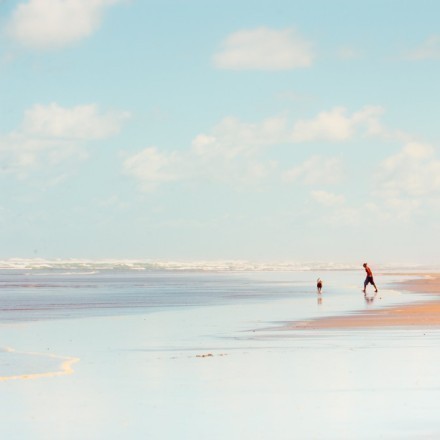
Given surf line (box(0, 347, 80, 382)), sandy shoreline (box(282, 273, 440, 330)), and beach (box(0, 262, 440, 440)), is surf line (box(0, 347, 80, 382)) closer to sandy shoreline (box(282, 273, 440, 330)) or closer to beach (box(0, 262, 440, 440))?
beach (box(0, 262, 440, 440))

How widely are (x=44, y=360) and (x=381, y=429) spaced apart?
30.0 feet

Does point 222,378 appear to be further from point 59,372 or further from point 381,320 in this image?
point 381,320

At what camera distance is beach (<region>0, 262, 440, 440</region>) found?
10.9m

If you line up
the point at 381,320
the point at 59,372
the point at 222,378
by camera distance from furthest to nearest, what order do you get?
1. the point at 381,320
2. the point at 59,372
3. the point at 222,378

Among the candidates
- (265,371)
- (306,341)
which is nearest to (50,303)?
(306,341)

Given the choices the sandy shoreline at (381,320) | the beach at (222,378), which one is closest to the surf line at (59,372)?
the beach at (222,378)

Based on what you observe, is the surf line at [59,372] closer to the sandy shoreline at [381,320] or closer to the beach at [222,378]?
the beach at [222,378]

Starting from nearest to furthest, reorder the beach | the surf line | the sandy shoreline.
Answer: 1. the beach
2. the surf line
3. the sandy shoreline

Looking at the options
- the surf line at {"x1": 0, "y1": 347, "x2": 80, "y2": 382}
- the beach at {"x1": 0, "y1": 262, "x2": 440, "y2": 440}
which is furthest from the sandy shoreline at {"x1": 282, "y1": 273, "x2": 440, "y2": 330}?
the surf line at {"x1": 0, "y1": 347, "x2": 80, "y2": 382}

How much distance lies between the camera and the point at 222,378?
48.6 ft

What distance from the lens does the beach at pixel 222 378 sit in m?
10.9

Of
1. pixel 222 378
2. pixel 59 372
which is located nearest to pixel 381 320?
pixel 222 378

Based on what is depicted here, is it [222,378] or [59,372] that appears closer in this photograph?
[222,378]

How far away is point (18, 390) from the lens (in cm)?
1397
